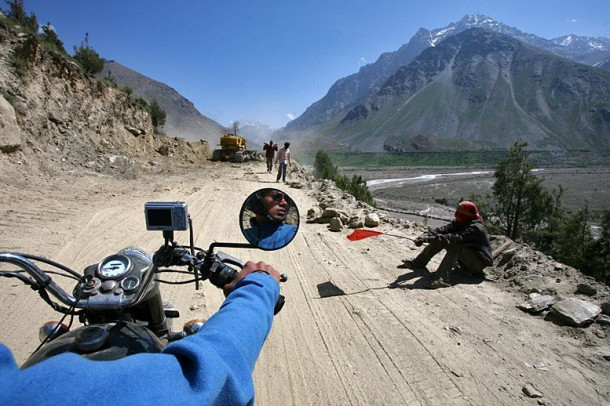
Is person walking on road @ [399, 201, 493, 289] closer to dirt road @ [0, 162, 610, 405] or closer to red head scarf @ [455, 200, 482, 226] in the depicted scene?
red head scarf @ [455, 200, 482, 226]

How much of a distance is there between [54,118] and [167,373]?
17.0 m

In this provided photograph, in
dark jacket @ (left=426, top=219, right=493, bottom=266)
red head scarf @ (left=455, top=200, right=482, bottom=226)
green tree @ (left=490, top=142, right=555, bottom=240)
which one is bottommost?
green tree @ (left=490, top=142, right=555, bottom=240)

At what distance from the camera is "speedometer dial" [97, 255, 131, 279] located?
5.52 feet

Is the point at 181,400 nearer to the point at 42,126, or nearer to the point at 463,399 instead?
the point at 463,399

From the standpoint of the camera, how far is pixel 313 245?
6.89 metres

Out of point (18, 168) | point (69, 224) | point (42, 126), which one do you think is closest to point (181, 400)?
point (69, 224)

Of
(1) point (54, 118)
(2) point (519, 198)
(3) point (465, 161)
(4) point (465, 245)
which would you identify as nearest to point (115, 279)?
(4) point (465, 245)

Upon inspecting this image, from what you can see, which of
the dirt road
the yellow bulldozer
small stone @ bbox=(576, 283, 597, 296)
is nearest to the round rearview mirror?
the dirt road

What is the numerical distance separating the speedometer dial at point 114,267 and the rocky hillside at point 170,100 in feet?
420

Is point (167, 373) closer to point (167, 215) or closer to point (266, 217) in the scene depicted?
point (167, 215)

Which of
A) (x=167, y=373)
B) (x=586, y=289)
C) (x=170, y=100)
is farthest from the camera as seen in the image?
(x=170, y=100)

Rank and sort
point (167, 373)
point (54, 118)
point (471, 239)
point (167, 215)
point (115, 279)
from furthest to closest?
point (54, 118) → point (471, 239) → point (167, 215) → point (115, 279) → point (167, 373)

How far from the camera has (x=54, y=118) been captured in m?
14.0

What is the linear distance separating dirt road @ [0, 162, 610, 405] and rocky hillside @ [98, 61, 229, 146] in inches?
4868
